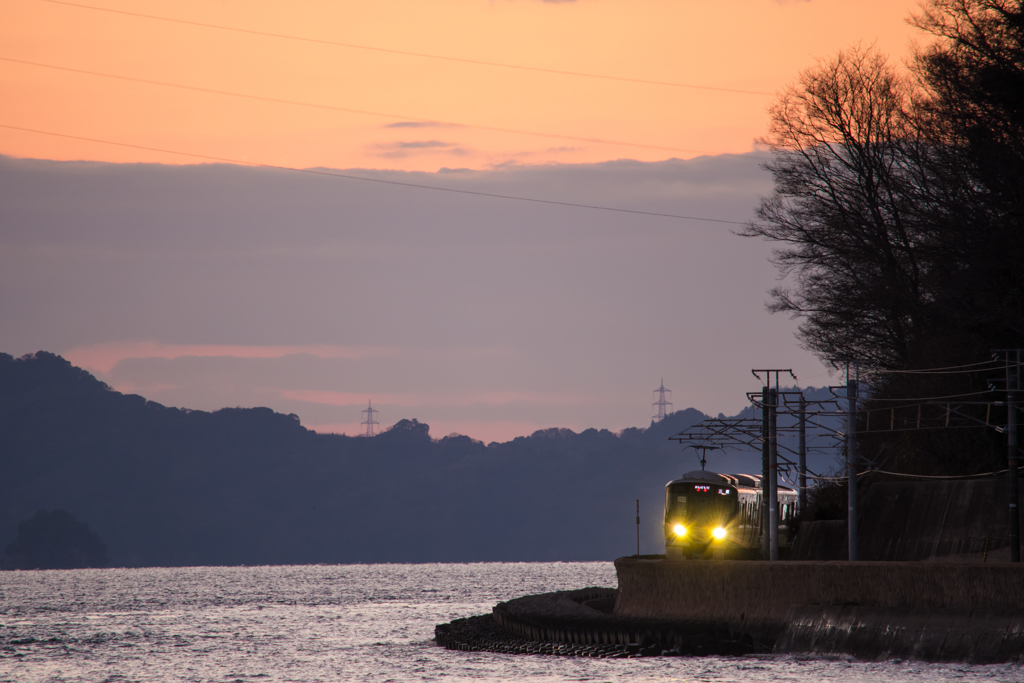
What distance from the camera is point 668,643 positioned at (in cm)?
3403

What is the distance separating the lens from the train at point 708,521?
47469 mm

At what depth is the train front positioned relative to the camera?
47.5 m

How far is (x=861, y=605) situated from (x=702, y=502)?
1805cm

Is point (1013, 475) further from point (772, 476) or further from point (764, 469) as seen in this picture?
point (764, 469)

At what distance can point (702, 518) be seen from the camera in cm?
4750

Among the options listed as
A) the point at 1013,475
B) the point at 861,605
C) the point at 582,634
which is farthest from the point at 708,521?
the point at 861,605

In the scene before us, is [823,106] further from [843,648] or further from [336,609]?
[336,609]

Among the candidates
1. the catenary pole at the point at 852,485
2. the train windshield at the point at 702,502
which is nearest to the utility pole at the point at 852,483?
the catenary pole at the point at 852,485

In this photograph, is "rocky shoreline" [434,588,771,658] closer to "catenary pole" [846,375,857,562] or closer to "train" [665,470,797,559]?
"train" [665,470,797,559]

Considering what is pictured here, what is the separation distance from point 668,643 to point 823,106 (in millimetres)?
28626

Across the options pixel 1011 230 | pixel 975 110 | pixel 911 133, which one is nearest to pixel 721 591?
pixel 1011 230

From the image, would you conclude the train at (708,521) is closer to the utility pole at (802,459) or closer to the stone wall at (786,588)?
the utility pole at (802,459)

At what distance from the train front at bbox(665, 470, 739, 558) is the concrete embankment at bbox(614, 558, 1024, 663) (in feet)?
34.1

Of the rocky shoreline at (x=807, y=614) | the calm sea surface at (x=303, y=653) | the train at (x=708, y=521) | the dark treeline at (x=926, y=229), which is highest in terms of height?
the dark treeline at (x=926, y=229)
